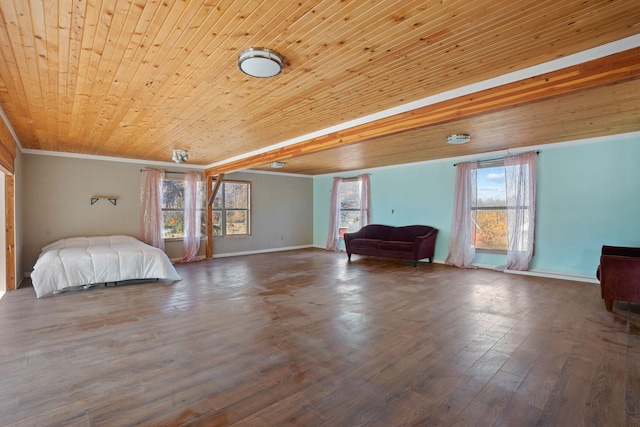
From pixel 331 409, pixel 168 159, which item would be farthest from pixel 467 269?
pixel 168 159

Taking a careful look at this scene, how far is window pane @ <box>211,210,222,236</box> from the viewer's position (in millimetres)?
8031

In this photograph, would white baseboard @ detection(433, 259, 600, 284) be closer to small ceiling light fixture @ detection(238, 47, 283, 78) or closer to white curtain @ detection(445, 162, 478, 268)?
white curtain @ detection(445, 162, 478, 268)

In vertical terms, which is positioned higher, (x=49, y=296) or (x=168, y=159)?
(x=168, y=159)

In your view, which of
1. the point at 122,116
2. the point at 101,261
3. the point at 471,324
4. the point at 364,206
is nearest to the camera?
the point at 471,324

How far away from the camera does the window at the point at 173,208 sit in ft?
23.7

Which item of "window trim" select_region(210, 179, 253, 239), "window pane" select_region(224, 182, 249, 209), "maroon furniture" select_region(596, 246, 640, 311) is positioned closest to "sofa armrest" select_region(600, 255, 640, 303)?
"maroon furniture" select_region(596, 246, 640, 311)

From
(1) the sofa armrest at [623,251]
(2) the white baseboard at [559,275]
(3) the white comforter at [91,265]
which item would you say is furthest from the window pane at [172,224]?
(1) the sofa armrest at [623,251]

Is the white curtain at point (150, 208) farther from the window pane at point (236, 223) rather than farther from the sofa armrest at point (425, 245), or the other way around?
the sofa armrest at point (425, 245)

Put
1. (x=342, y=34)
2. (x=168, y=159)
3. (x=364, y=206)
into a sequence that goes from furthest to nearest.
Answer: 1. (x=364, y=206)
2. (x=168, y=159)
3. (x=342, y=34)

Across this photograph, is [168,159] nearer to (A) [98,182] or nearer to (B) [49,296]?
(A) [98,182]

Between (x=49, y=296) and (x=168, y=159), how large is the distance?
3499mm

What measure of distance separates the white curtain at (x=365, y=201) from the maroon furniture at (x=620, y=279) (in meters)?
5.15

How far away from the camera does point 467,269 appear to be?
6.20 m

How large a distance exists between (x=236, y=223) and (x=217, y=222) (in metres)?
0.52
